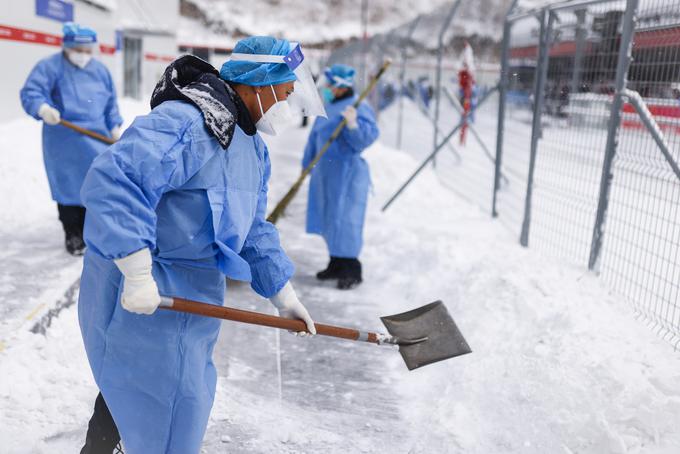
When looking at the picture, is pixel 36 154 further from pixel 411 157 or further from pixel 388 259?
pixel 411 157

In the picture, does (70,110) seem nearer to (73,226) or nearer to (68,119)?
(68,119)

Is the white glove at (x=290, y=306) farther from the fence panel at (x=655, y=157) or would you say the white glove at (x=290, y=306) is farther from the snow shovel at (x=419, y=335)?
the fence panel at (x=655, y=157)

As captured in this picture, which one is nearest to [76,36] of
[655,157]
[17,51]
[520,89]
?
[520,89]

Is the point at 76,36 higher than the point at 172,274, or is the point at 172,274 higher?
the point at 76,36

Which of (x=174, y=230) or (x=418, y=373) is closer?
(x=174, y=230)

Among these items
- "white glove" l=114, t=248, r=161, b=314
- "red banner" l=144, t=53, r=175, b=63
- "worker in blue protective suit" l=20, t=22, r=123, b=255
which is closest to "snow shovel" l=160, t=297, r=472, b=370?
"white glove" l=114, t=248, r=161, b=314

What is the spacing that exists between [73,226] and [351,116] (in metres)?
2.36

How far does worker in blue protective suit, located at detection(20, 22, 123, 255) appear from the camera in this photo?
16.3 feet

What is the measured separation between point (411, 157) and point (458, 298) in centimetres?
692

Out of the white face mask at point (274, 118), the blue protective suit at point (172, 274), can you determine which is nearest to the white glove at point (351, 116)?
the white face mask at point (274, 118)

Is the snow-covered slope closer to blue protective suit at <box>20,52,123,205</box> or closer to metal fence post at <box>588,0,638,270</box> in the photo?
blue protective suit at <box>20,52,123,205</box>

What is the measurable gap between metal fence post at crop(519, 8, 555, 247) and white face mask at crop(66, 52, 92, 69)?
11.8 ft

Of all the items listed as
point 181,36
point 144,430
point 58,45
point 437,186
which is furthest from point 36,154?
point 181,36

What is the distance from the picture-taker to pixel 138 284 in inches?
69.5
